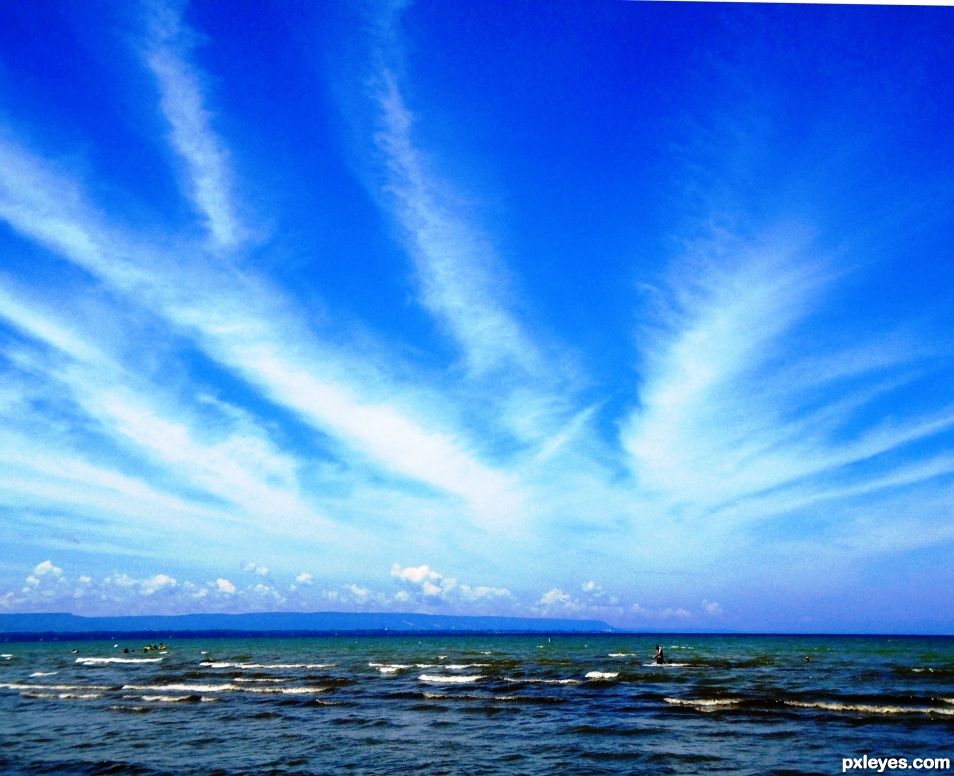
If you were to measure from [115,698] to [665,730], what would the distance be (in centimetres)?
3025

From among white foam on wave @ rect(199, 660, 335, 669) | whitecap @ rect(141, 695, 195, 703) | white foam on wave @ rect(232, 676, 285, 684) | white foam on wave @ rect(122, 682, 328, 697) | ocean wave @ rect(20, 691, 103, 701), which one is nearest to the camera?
whitecap @ rect(141, 695, 195, 703)

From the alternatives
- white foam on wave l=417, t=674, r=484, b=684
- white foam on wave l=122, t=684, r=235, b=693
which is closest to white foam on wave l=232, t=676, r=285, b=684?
white foam on wave l=122, t=684, r=235, b=693

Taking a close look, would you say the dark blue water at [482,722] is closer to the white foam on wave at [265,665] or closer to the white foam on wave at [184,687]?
the white foam on wave at [184,687]

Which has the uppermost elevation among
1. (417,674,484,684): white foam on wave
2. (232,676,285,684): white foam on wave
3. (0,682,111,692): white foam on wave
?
(417,674,484,684): white foam on wave

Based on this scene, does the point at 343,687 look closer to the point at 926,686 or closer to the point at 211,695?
the point at 211,695

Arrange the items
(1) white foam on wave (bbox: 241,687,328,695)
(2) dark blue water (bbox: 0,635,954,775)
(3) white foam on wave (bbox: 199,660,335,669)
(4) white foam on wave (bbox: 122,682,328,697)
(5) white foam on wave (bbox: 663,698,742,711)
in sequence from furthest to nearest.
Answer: (3) white foam on wave (bbox: 199,660,335,669), (4) white foam on wave (bbox: 122,682,328,697), (1) white foam on wave (bbox: 241,687,328,695), (5) white foam on wave (bbox: 663,698,742,711), (2) dark blue water (bbox: 0,635,954,775)

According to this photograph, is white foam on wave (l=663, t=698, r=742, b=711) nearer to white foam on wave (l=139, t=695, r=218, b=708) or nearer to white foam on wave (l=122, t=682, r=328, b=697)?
white foam on wave (l=122, t=682, r=328, b=697)

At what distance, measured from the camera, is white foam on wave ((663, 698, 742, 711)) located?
103 ft

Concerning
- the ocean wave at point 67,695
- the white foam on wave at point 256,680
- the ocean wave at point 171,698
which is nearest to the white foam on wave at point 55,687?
the ocean wave at point 67,695

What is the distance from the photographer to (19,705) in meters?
36.0

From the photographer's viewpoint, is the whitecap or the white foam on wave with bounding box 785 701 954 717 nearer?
the white foam on wave with bounding box 785 701 954 717

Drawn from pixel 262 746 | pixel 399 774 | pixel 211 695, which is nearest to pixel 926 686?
pixel 399 774

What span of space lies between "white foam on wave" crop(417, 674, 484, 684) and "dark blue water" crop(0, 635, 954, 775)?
0.33m

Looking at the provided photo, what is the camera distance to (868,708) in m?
30.4
